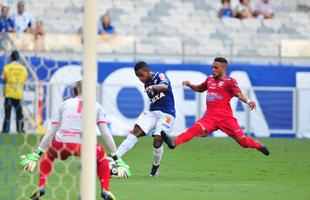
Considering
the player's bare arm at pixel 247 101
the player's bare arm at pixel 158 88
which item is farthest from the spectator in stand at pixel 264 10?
the player's bare arm at pixel 158 88

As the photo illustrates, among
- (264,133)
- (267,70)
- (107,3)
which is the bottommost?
(264,133)

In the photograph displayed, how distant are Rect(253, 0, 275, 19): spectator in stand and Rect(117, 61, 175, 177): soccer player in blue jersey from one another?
50.8ft

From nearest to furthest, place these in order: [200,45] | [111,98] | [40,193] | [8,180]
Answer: [40,193] < [8,180] < [111,98] < [200,45]

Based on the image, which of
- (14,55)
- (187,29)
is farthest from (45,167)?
(187,29)

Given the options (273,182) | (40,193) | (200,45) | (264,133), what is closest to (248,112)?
(264,133)

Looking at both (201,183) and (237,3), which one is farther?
(237,3)

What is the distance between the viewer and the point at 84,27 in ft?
25.7

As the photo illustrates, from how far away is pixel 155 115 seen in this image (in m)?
14.6

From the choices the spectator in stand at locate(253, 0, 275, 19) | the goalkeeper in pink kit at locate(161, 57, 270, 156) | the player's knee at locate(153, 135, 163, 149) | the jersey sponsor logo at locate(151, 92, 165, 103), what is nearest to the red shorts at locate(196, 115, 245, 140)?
the goalkeeper in pink kit at locate(161, 57, 270, 156)

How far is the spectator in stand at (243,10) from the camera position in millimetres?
29438

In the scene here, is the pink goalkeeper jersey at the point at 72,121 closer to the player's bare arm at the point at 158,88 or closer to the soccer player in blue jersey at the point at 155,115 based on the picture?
the player's bare arm at the point at 158,88

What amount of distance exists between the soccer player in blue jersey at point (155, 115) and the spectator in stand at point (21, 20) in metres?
6.80

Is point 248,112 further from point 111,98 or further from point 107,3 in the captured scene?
point 107,3

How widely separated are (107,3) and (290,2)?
6415 millimetres
